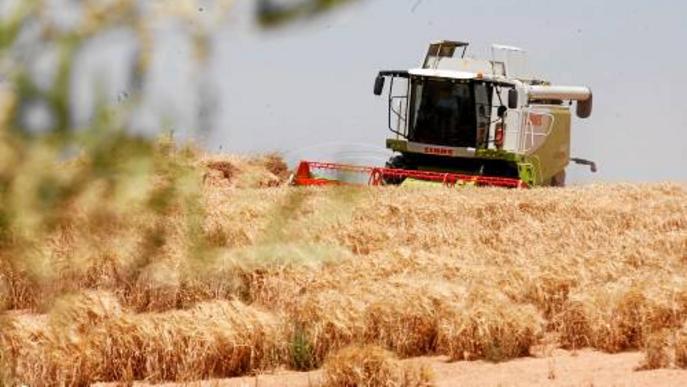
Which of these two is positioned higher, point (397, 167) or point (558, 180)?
point (397, 167)

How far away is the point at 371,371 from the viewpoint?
7418 mm

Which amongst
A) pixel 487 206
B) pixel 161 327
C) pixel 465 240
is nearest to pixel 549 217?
pixel 487 206

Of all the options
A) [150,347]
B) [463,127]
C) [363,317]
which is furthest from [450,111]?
[150,347]

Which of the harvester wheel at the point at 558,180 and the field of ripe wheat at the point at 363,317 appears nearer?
the field of ripe wheat at the point at 363,317

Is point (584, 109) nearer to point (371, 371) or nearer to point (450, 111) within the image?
point (450, 111)

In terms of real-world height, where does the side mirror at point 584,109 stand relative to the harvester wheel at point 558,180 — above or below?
above

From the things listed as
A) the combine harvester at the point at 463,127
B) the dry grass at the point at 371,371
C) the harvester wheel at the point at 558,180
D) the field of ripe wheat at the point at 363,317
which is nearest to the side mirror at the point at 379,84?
the combine harvester at the point at 463,127

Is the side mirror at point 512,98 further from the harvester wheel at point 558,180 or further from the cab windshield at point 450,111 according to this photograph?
the harvester wheel at point 558,180

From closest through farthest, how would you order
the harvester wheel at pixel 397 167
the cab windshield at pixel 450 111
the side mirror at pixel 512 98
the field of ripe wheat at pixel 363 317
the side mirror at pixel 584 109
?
the field of ripe wheat at pixel 363 317 < the side mirror at pixel 512 98 < the cab windshield at pixel 450 111 < the harvester wheel at pixel 397 167 < the side mirror at pixel 584 109

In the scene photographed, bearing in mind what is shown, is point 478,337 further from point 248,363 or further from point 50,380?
point 50,380

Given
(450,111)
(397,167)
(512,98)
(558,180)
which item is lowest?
(558,180)

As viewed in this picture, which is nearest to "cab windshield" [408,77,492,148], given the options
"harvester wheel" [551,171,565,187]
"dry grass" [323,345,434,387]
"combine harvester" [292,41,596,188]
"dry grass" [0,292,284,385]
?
"combine harvester" [292,41,596,188]

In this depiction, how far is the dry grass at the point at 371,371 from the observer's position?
7352 mm

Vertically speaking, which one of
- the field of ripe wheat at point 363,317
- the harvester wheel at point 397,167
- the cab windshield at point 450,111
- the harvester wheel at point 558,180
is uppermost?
the cab windshield at point 450,111
